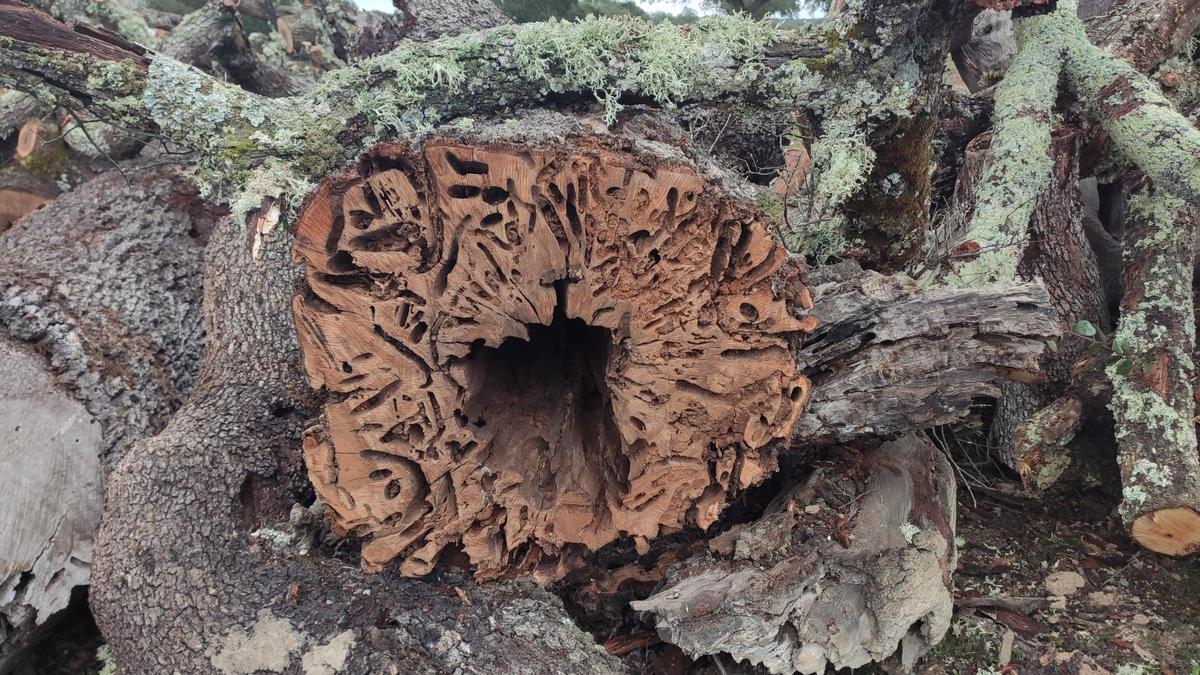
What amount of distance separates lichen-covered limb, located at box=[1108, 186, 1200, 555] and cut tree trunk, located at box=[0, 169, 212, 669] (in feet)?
13.8

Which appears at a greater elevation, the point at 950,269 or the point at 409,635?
the point at 950,269

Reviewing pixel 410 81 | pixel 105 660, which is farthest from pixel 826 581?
pixel 105 660

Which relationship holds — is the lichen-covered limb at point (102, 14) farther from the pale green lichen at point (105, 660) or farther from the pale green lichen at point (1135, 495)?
the pale green lichen at point (1135, 495)

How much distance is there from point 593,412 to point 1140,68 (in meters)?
3.78

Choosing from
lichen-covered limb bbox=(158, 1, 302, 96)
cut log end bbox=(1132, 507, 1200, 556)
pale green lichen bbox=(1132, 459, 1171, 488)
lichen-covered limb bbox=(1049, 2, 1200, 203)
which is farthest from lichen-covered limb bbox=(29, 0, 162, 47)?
cut log end bbox=(1132, 507, 1200, 556)

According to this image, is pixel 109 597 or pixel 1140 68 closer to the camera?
pixel 109 597

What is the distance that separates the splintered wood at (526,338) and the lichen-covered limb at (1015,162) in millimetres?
1446

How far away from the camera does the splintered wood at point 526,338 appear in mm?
1875

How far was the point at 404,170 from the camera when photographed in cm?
187

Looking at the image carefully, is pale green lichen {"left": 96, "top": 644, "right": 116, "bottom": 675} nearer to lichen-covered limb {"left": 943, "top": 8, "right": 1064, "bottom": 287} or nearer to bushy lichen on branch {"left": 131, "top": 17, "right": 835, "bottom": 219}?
bushy lichen on branch {"left": 131, "top": 17, "right": 835, "bottom": 219}

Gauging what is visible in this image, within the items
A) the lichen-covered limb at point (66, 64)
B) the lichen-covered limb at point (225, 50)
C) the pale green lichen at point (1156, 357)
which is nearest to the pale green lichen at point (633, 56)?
the lichen-covered limb at point (66, 64)

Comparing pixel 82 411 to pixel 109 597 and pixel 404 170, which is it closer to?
pixel 109 597

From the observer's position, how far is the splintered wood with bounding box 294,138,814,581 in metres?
1.88

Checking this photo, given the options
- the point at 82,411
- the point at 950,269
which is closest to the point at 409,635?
the point at 82,411
